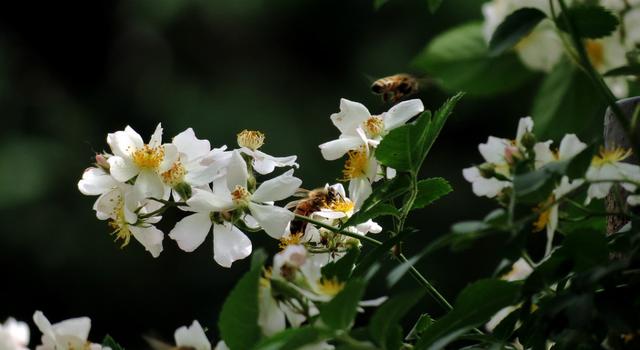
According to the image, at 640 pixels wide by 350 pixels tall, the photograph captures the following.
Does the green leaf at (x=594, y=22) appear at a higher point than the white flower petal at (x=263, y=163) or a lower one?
higher

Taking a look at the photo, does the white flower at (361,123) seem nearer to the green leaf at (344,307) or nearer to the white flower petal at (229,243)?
the white flower petal at (229,243)

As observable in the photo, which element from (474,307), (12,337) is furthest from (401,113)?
(12,337)

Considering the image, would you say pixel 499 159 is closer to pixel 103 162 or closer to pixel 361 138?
pixel 361 138

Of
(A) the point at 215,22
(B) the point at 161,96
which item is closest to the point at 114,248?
(B) the point at 161,96

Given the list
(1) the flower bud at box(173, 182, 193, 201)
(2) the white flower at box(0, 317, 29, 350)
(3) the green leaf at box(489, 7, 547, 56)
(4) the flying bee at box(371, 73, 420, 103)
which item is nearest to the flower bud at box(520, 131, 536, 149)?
(3) the green leaf at box(489, 7, 547, 56)

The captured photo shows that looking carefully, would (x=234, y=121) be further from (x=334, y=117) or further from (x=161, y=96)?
(x=334, y=117)

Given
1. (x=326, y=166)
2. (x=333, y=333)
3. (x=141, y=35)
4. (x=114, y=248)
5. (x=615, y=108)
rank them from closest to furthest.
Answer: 1. (x=333, y=333)
2. (x=615, y=108)
3. (x=326, y=166)
4. (x=114, y=248)
5. (x=141, y=35)

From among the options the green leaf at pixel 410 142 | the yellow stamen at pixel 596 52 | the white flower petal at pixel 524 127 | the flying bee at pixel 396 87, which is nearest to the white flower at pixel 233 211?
the green leaf at pixel 410 142
